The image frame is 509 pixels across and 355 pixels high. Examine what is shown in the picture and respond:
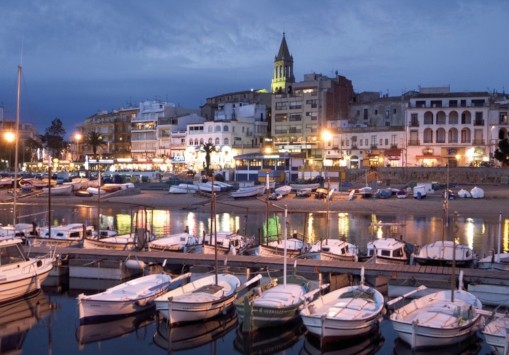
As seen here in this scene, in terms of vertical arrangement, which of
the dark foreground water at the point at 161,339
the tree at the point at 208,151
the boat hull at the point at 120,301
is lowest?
the dark foreground water at the point at 161,339

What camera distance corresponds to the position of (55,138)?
167375 millimetres

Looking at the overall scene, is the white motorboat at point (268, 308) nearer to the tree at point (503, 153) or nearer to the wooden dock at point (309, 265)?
the wooden dock at point (309, 265)

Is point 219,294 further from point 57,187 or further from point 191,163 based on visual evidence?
point 191,163

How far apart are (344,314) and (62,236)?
78.9ft

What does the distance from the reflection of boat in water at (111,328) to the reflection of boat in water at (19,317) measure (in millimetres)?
2204

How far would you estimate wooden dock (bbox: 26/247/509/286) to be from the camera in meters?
28.1

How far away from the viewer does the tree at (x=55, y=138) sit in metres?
165

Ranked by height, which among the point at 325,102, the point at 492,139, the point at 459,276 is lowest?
the point at 459,276

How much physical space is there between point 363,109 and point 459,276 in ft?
306

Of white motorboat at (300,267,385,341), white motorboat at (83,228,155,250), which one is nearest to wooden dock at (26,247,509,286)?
white motorboat at (83,228,155,250)

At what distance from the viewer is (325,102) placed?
382 ft

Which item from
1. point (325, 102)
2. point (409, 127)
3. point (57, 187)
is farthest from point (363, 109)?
point (57, 187)

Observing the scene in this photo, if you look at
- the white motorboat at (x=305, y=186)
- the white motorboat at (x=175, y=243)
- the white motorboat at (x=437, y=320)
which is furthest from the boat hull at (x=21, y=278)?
the white motorboat at (x=305, y=186)

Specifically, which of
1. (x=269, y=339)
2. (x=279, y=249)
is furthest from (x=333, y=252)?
(x=269, y=339)
